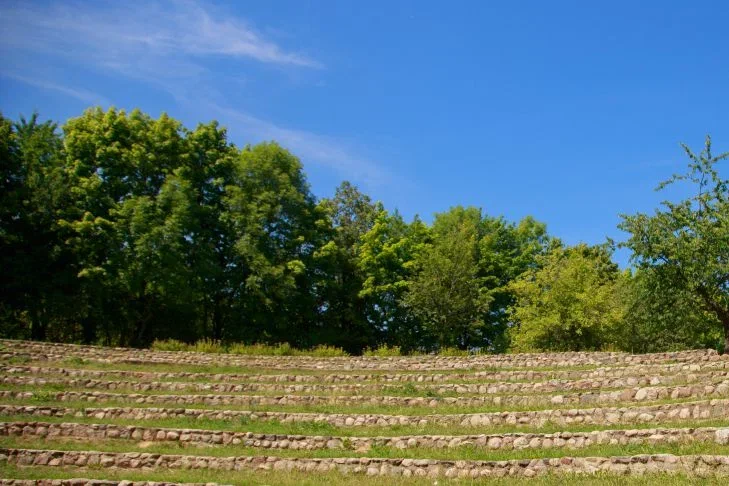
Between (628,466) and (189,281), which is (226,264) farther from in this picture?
(628,466)

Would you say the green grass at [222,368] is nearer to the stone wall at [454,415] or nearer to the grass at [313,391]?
the grass at [313,391]

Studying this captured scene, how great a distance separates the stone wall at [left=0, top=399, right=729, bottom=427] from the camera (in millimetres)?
17750

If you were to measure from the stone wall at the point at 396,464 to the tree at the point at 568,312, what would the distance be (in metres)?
29.4

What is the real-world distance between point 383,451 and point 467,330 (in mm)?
34261

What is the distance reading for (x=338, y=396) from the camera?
79.7ft

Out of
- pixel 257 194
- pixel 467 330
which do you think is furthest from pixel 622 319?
pixel 257 194

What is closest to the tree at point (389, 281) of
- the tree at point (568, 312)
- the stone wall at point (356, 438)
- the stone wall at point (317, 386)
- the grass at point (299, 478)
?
the tree at point (568, 312)

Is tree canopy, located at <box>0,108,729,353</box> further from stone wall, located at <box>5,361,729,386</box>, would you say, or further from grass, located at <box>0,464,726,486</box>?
grass, located at <box>0,464,726,486</box>

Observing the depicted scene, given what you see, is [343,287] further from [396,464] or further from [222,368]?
[396,464]

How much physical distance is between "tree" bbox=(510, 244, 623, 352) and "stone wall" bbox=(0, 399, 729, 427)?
24740mm

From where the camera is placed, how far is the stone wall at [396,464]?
13.8 meters

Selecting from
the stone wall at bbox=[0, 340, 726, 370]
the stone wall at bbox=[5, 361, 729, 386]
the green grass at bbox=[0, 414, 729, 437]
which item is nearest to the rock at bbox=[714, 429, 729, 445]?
the green grass at bbox=[0, 414, 729, 437]

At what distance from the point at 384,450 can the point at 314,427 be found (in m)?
A: 3.28

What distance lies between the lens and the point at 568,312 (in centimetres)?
4469
